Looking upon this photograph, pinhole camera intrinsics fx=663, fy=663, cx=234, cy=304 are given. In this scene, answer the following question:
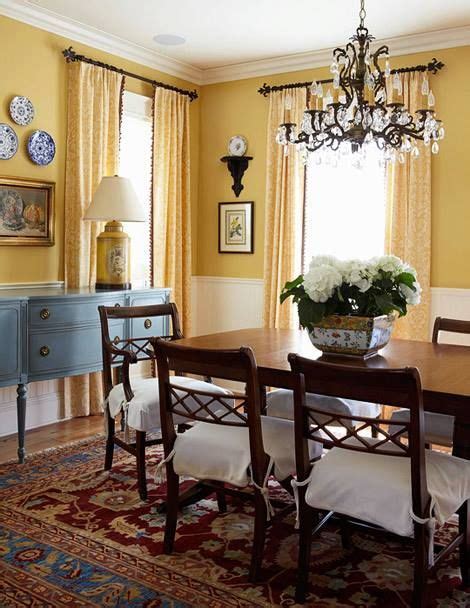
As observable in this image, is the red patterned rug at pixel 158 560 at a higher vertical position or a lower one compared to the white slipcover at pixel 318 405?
lower

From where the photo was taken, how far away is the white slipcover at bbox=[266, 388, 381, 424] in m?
3.23

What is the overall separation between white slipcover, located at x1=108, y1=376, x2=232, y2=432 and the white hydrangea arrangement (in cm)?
63

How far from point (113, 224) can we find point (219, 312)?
5.49 feet

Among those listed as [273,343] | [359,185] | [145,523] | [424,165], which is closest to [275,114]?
[359,185]

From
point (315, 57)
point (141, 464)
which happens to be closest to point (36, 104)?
point (315, 57)

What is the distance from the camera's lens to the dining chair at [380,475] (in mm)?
2041

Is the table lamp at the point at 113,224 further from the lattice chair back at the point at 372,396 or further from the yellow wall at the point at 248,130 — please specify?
the lattice chair back at the point at 372,396

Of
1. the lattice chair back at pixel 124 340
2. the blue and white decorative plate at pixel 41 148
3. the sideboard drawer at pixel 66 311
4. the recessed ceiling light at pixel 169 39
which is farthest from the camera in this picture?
the recessed ceiling light at pixel 169 39

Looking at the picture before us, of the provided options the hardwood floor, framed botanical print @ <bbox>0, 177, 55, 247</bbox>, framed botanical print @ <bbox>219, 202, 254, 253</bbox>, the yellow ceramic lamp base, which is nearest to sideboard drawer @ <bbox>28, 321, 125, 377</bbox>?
the yellow ceramic lamp base

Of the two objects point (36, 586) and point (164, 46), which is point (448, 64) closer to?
point (164, 46)

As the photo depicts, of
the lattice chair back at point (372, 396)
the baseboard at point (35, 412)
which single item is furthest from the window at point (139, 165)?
the lattice chair back at point (372, 396)

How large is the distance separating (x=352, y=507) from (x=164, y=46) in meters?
4.22

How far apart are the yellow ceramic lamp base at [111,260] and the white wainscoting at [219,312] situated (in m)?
0.45

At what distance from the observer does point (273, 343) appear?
10.9ft
